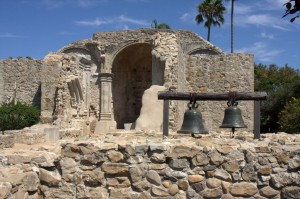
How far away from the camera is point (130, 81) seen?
23.5 metres

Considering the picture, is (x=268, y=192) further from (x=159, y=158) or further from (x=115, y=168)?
(x=115, y=168)

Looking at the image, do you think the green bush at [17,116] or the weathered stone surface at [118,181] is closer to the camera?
the weathered stone surface at [118,181]

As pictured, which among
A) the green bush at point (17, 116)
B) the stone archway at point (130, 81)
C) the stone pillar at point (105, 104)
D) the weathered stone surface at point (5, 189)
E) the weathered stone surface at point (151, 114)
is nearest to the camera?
the weathered stone surface at point (5, 189)

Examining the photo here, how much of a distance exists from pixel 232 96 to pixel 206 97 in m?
0.38

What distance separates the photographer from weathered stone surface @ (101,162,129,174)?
4.32m

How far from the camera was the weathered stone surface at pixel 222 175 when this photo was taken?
14.2 ft

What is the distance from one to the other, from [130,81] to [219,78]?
604 centimetres

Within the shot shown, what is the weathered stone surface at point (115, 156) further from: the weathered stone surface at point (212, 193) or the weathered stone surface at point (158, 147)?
the weathered stone surface at point (212, 193)

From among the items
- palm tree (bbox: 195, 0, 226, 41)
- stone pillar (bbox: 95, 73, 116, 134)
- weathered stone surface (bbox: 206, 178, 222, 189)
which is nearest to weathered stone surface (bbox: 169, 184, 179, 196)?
weathered stone surface (bbox: 206, 178, 222, 189)

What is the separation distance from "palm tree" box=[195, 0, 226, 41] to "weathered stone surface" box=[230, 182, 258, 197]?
101 feet

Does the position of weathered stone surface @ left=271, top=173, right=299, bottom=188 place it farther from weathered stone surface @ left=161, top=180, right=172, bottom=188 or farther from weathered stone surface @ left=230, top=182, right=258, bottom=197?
weathered stone surface @ left=161, top=180, right=172, bottom=188

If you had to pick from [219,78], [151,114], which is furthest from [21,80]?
[151,114]

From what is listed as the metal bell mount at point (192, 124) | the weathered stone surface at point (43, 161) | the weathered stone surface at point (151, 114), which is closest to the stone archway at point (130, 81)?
the weathered stone surface at point (151, 114)

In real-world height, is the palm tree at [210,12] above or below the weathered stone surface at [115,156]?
above
